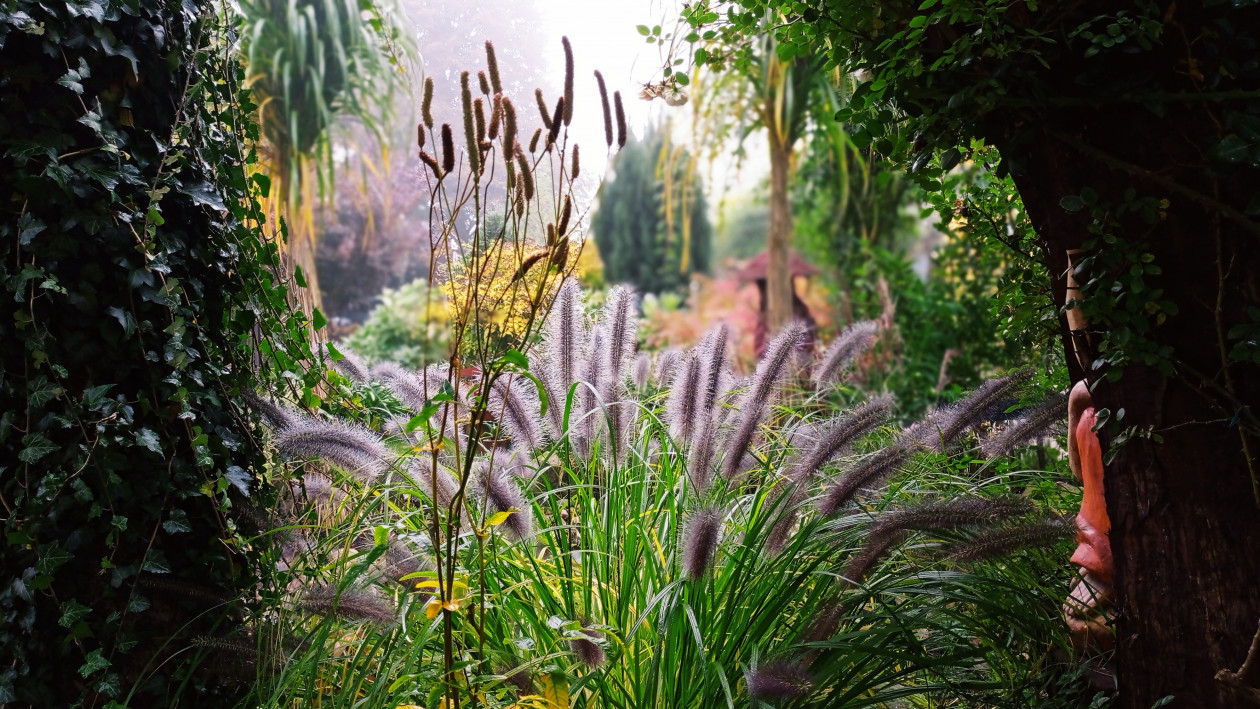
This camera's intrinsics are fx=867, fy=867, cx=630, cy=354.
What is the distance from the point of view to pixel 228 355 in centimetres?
152

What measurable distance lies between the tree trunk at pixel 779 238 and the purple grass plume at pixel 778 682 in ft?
14.7

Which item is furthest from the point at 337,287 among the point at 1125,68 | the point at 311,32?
the point at 1125,68

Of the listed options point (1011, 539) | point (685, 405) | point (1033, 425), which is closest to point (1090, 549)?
point (1011, 539)

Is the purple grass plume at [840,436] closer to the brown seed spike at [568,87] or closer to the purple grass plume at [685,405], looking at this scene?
the purple grass plume at [685,405]

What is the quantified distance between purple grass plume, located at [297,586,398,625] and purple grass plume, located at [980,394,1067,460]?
1.03 metres

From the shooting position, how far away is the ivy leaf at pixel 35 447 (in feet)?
4.18

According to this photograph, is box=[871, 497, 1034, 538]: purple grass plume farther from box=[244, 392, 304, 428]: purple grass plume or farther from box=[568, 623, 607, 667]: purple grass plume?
box=[244, 392, 304, 428]: purple grass plume

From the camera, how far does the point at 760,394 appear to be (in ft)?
4.80

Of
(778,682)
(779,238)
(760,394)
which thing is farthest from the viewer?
(779,238)

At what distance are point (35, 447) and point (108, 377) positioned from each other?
0.46 ft

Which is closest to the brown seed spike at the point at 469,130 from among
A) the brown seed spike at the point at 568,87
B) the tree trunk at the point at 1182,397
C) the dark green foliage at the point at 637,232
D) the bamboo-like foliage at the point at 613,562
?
the bamboo-like foliage at the point at 613,562

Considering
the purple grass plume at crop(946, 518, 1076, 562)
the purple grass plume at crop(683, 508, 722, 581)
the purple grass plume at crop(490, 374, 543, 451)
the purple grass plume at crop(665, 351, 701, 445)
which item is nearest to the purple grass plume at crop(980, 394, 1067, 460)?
the purple grass plume at crop(946, 518, 1076, 562)

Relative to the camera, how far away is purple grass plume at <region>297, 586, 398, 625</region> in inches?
47.6

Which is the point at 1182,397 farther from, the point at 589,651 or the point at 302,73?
the point at 302,73
